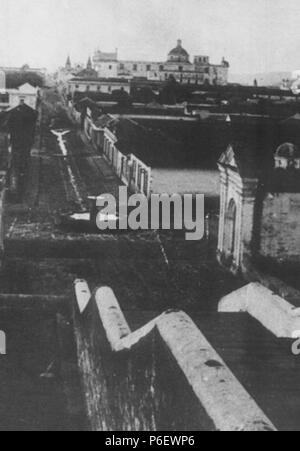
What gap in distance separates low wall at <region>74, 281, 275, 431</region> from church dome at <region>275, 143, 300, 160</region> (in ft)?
25.6

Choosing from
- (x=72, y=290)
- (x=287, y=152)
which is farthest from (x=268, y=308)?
(x=287, y=152)

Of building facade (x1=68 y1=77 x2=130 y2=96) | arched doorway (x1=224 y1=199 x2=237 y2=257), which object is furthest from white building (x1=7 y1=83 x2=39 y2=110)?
arched doorway (x1=224 y1=199 x2=237 y2=257)

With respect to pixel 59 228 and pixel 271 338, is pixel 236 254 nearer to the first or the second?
pixel 59 228

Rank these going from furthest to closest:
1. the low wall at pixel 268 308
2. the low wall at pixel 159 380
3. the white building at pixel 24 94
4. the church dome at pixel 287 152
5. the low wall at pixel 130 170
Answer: the white building at pixel 24 94
the low wall at pixel 130 170
the church dome at pixel 287 152
the low wall at pixel 268 308
the low wall at pixel 159 380

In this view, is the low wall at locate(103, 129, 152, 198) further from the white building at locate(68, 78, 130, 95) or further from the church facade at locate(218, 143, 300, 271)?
the white building at locate(68, 78, 130, 95)

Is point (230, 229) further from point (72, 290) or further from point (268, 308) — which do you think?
point (268, 308)

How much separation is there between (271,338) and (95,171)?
69.5ft

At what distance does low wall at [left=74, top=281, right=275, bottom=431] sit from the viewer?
292 cm

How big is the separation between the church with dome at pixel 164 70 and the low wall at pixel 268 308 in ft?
92.6

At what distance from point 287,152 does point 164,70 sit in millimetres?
30090

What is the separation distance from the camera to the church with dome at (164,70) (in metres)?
39.1

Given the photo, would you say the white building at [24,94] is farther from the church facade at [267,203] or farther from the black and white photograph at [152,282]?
the church facade at [267,203]

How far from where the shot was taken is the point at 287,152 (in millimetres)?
12930

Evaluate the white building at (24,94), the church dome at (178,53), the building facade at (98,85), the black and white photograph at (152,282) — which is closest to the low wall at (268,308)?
the black and white photograph at (152,282)
